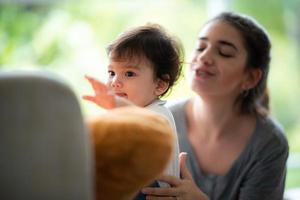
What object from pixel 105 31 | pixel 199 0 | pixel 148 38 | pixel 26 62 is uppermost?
pixel 199 0

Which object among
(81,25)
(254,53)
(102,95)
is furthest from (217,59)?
(81,25)

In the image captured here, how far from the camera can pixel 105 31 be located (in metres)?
2.98

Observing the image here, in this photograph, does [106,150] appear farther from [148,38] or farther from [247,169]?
[247,169]

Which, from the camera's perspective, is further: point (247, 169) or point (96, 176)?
point (247, 169)

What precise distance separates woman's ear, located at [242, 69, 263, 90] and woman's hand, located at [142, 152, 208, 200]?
2.03ft

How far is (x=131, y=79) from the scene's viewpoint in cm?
109

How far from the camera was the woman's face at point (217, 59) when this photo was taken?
155 centimetres

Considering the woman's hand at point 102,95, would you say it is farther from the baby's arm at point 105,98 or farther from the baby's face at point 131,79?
the baby's face at point 131,79

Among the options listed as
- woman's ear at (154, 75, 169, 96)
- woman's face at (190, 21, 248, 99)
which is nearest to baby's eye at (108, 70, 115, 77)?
woman's ear at (154, 75, 169, 96)

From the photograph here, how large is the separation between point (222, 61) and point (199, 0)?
5.33ft

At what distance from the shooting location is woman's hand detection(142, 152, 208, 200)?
995 mm

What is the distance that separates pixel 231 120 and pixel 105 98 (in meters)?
0.87

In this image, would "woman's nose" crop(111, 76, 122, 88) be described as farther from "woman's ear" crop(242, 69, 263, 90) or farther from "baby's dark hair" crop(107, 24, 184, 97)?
"woman's ear" crop(242, 69, 263, 90)

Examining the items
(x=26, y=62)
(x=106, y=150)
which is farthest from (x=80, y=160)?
(x=26, y=62)
